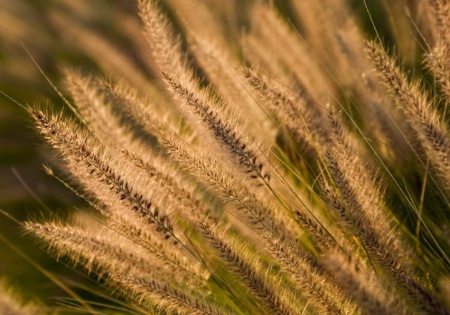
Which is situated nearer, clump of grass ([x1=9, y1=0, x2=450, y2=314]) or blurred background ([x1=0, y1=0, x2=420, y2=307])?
clump of grass ([x1=9, y1=0, x2=450, y2=314])

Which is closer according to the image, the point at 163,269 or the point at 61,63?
the point at 163,269

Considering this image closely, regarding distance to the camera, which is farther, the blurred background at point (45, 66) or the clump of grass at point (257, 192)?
the blurred background at point (45, 66)

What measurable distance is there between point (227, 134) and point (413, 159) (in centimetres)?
82

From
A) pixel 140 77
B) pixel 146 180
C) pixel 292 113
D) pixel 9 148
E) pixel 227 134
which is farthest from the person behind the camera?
pixel 9 148

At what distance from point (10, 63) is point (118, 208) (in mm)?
1743

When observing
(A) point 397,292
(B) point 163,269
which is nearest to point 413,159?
(A) point 397,292

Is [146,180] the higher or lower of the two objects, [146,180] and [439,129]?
the lower

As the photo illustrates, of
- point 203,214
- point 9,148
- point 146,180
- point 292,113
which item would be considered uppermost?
point 292,113

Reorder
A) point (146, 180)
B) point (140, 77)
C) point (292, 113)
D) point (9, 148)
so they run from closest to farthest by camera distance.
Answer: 1. point (146, 180)
2. point (292, 113)
3. point (140, 77)
4. point (9, 148)

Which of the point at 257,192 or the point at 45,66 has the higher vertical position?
the point at 257,192

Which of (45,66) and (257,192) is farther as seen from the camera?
(45,66)

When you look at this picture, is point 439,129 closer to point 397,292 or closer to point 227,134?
point 397,292

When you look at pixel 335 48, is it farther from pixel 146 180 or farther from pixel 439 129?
pixel 146 180

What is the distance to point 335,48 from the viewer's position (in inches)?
78.8
